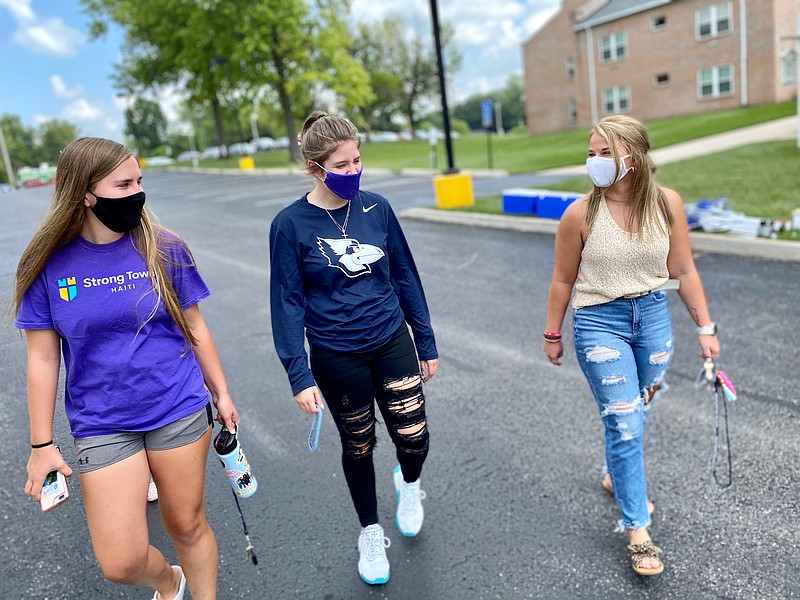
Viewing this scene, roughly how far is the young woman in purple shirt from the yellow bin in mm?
11741

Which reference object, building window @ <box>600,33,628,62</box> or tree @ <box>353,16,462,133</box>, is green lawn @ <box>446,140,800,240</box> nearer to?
building window @ <box>600,33,628,62</box>

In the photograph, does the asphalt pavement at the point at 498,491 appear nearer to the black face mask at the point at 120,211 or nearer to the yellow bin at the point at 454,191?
the black face mask at the point at 120,211

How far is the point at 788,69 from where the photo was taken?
31.0m

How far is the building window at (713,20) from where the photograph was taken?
1243 inches

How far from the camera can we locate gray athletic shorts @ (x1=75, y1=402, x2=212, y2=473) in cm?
215

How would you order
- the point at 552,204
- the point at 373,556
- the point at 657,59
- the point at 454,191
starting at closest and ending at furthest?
the point at 373,556, the point at 552,204, the point at 454,191, the point at 657,59

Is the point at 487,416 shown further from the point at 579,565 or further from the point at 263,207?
the point at 263,207

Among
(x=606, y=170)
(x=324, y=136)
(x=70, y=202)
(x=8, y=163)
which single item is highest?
(x=8, y=163)

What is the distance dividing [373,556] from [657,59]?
37966 millimetres

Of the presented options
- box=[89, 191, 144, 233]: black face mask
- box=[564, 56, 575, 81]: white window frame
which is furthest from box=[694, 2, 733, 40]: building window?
box=[89, 191, 144, 233]: black face mask

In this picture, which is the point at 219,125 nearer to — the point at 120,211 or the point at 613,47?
the point at 613,47

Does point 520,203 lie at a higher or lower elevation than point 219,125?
lower

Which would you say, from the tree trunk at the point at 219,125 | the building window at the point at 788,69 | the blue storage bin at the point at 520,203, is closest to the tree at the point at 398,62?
the tree trunk at the point at 219,125

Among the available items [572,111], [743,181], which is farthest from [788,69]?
[743,181]
